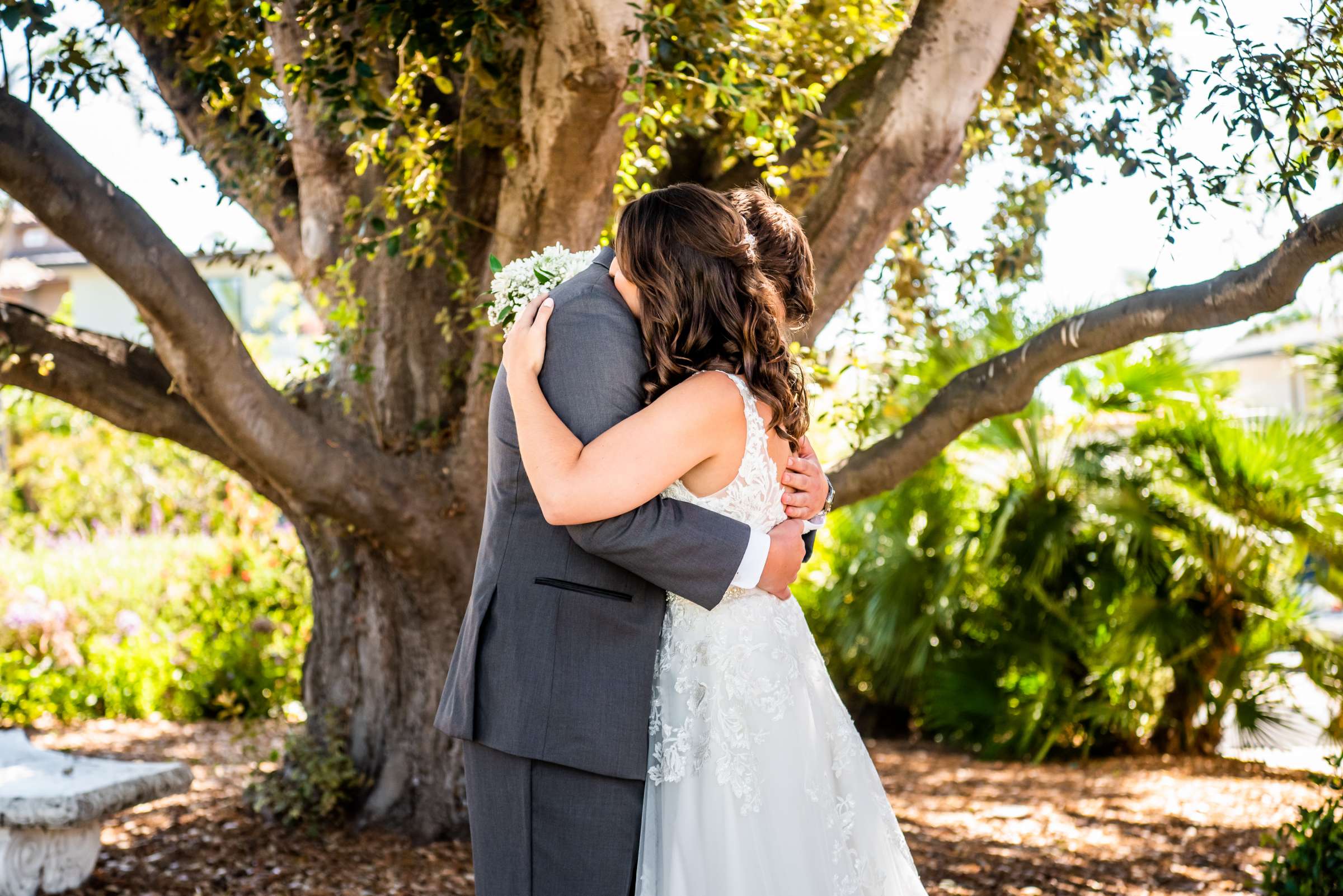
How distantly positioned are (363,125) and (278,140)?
4.75 ft

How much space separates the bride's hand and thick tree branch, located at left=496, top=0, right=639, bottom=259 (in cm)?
143

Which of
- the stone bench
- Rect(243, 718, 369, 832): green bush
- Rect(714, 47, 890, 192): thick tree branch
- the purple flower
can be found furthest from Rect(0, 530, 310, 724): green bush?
Rect(714, 47, 890, 192): thick tree branch

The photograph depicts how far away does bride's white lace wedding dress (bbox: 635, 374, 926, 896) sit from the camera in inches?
88.0

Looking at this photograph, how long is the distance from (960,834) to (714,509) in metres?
4.06

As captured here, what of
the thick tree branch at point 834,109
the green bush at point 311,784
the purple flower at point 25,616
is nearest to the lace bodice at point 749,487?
the thick tree branch at point 834,109

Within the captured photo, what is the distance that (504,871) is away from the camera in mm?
2234

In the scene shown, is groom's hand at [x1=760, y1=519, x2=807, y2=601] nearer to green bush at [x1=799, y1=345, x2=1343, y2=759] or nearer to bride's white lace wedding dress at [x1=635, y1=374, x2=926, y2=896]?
bride's white lace wedding dress at [x1=635, y1=374, x2=926, y2=896]

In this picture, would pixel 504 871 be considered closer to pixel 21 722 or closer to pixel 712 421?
pixel 712 421

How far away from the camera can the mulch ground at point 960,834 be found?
456 centimetres

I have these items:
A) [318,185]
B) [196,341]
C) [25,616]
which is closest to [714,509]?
[196,341]

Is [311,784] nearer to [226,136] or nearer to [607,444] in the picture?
[226,136]

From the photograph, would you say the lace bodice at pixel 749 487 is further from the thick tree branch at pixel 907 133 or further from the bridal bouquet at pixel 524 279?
the thick tree branch at pixel 907 133

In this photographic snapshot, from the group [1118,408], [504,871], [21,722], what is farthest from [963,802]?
[21,722]

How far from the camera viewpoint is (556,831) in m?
2.22
